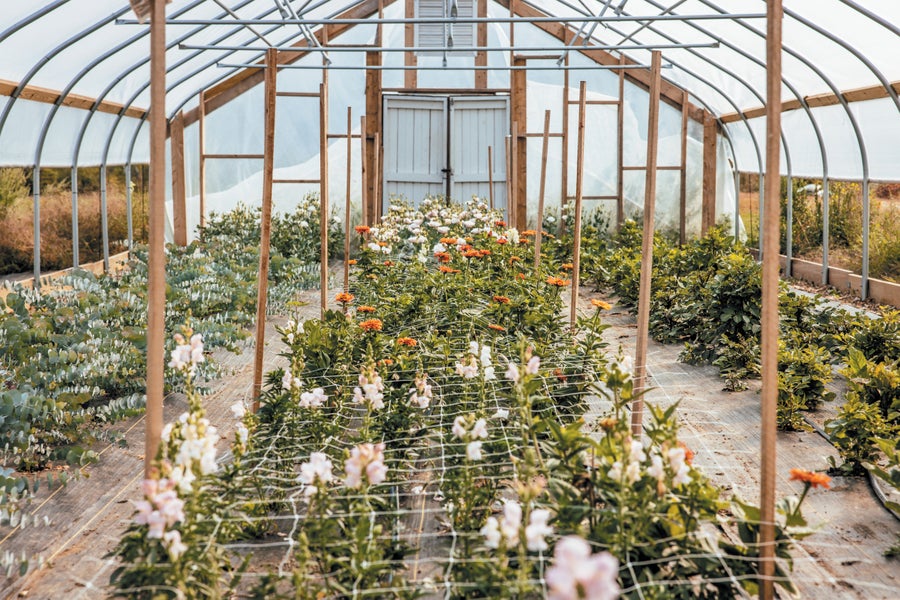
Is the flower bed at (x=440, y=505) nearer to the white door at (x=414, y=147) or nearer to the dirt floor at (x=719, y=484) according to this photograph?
the dirt floor at (x=719, y=484)

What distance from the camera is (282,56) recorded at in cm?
1251

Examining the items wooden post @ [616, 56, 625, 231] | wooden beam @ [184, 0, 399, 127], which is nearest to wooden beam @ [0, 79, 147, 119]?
wooden beam @ [184, 0, 399, 127]

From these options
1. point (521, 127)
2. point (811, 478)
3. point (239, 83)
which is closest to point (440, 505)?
point (811, 478)

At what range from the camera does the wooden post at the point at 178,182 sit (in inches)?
488

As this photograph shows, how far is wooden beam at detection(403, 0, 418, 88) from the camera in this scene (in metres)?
12.8

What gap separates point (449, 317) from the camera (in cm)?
534

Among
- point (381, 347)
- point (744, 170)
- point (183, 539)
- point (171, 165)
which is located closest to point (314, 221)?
point (171, 165)

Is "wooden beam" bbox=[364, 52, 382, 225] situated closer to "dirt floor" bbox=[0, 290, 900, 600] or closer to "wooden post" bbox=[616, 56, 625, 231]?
"wooden post" bbox=[616, 56, 625, 231]

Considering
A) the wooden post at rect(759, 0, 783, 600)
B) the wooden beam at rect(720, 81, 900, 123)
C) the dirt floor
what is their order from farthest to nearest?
the wooden beam at rect(720, 81, 900, 123) → the dirt floor → the wooden post at rect(759, 0, 783, 600)

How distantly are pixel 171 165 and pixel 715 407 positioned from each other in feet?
30.8

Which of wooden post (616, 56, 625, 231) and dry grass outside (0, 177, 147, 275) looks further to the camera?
wooden post (616, 56, 625, 231)

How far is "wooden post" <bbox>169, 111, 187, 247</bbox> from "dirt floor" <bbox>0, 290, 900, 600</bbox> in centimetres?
736

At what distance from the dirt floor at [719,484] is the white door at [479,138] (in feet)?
26.2

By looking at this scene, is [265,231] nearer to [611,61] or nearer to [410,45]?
[410,45]
